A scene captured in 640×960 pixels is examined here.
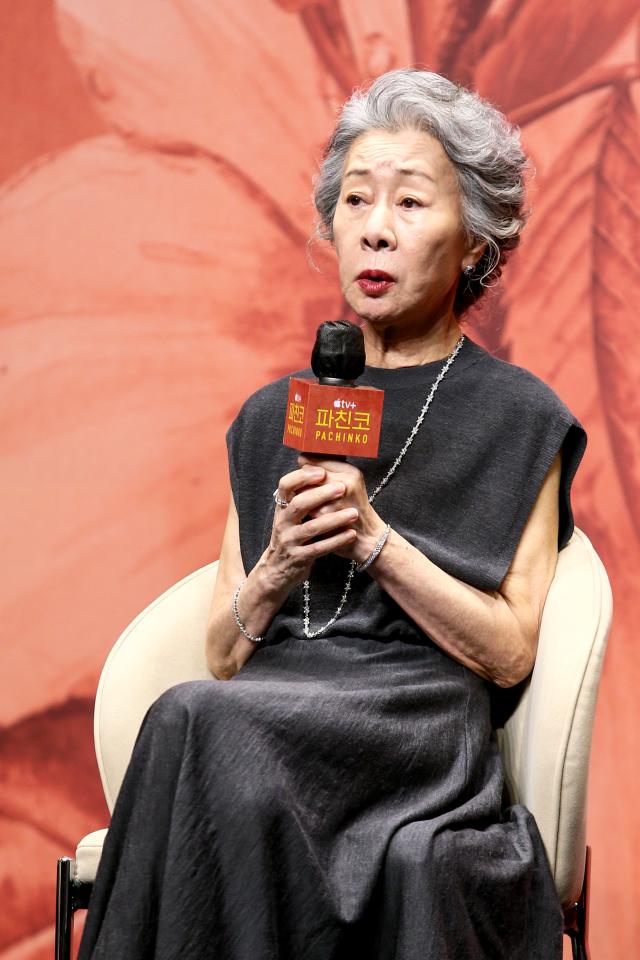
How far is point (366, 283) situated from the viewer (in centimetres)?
193

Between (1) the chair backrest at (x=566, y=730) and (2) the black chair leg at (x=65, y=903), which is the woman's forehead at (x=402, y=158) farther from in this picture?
(2) the black chair leg at (x=65, y=903)

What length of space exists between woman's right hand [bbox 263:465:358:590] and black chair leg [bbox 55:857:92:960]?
1.62 feet

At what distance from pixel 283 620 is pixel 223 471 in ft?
2.52

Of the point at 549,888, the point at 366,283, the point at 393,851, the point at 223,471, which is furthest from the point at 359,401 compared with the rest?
the point at 223,471

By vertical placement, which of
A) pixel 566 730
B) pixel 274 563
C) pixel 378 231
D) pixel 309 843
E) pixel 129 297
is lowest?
pixel 309 843

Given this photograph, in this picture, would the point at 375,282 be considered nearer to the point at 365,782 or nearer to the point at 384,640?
the point at 384,640

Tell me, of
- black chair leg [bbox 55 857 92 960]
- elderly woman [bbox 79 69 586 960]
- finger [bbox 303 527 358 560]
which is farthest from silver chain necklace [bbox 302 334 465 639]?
black chair leg [bbox 55 857 92 960]

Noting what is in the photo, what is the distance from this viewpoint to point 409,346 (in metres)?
2.04

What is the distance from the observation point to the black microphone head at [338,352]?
1638 millimetres

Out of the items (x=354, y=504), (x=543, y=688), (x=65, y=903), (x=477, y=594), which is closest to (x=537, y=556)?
(x=477, y=594)

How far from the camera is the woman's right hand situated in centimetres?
167

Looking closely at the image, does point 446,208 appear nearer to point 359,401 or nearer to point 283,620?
point 359,401

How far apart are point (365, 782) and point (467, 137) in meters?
0.95

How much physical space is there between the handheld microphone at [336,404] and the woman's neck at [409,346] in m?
0.38
